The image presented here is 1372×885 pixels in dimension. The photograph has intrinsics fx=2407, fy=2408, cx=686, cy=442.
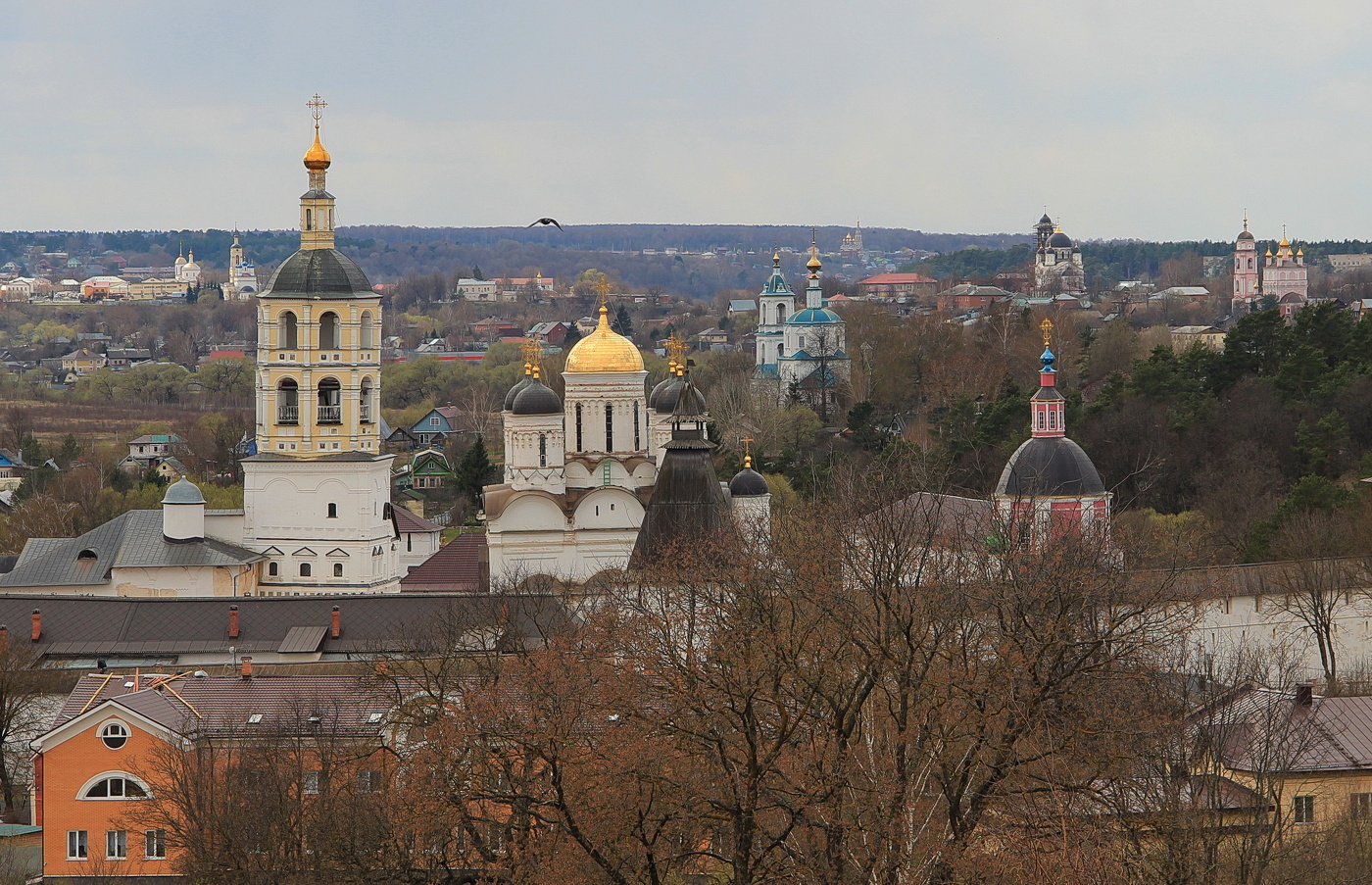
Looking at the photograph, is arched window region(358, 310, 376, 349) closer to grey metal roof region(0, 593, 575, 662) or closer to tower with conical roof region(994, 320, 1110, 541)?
grey metal roof region(0, 593, 575, 662)

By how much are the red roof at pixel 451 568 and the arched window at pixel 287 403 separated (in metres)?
3.53

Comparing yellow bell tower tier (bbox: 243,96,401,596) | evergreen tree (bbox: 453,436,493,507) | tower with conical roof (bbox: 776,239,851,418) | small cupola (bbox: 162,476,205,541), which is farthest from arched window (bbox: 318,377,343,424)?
tower with conical roof (bbox: 776,239,851,418)

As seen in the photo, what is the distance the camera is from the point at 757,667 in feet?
65.1

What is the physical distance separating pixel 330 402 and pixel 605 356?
4656 millimetres

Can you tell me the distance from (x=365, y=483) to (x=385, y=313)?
124 metres

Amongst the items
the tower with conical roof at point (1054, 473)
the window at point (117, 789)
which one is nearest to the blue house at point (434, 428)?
the tower with conical roof at point (1054, 473)

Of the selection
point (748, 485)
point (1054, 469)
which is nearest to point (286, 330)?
point (748, 485)

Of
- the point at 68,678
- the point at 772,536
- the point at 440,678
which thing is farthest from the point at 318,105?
the point at 440,678

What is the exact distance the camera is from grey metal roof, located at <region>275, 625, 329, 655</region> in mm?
30703

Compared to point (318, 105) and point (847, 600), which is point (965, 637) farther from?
point (318, 105)

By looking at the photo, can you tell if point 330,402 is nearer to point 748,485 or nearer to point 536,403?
point 536,403

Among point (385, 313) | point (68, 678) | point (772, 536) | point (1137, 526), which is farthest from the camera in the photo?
point (385, 313)

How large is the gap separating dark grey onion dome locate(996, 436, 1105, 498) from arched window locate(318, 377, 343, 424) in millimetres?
11301

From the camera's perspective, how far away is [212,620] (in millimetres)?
31547
